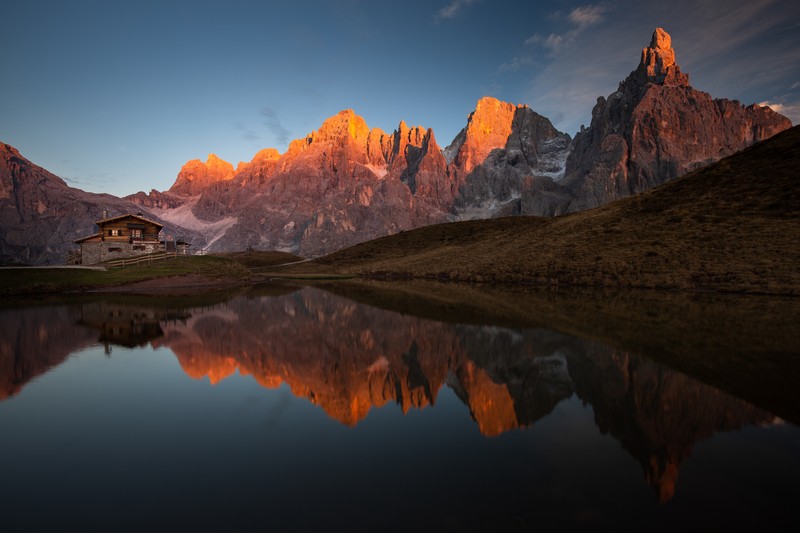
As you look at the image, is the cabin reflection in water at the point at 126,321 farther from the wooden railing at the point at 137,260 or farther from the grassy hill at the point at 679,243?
the grassy hill at the point at 679,243

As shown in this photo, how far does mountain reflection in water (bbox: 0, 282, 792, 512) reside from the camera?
10773 millimetres

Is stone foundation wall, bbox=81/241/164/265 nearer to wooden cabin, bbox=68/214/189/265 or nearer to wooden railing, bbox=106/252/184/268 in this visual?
wooden cabin, bbox=68/214/189/265

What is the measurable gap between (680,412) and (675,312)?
2126 centimetres

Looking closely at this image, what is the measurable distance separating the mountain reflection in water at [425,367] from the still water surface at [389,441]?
0.10 metres

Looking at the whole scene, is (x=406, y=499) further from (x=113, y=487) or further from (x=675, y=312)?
(x=675, y=312)

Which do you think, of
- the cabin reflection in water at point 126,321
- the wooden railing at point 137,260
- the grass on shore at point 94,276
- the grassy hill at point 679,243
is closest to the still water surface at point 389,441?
the cabin reflection in water at point 126,321

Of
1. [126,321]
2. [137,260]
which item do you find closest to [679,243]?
[126,321]

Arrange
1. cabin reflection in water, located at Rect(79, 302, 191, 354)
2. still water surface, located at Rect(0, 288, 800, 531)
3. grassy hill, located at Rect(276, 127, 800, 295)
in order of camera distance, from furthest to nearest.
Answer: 1. grassy hill, located at Rect(276, 127, 800, 295)
2. cabin reflection in water, located at Rect(79, 302, 191, 354)
3. still water surface, located at Rect(0, 288, 800, 531)

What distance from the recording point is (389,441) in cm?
994

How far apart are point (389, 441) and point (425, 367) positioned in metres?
6.91

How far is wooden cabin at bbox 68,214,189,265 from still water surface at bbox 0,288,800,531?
7030 centimetres

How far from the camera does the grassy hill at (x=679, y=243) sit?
46053 mm

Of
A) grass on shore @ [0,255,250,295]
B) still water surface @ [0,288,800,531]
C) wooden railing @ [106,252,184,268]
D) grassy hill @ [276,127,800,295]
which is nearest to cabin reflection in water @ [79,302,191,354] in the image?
still water surface @ [0,288,800,531]

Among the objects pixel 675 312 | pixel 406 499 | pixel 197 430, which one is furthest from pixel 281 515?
pixel 675 312
